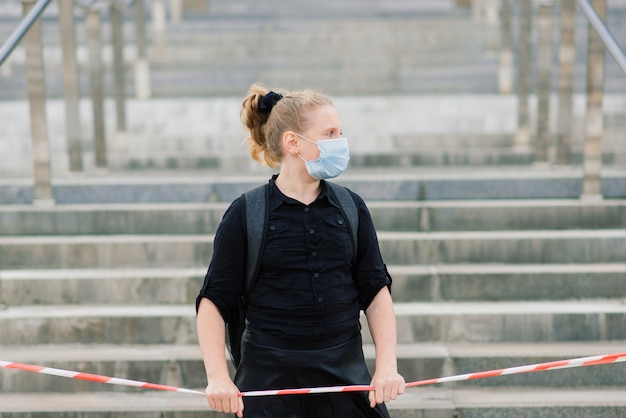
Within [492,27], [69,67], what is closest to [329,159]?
[69,67]

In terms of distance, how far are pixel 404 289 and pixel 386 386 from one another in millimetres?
2075

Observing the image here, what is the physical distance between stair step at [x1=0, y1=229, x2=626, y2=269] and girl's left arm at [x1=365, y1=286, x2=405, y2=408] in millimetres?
2133

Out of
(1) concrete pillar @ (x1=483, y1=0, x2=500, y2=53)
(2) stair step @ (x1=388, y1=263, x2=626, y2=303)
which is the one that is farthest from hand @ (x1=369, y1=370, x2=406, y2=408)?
(1) concrete pillar @ (x1=483, y1=0, x2=500, y2=53)

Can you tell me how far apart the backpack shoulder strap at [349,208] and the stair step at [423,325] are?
167 centimetres

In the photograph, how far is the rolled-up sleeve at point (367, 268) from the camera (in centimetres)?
292

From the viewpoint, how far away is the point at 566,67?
5.86 meters

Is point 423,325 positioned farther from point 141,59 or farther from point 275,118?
point 141,59

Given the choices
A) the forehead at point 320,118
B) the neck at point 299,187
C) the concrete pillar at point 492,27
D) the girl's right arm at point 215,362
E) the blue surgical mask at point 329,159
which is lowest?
the girl's right arm at point 215,362

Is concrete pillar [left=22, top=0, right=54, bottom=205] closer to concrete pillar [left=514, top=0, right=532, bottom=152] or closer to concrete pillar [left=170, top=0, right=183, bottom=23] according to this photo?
concrete pillar [left=514, top=0, right=532, bottom=152]

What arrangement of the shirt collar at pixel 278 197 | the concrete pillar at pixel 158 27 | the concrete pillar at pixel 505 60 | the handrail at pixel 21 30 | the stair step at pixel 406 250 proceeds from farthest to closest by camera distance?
the concrete pillar at pixel 158 27 < the concrete pillar at pixel 505 60 < the stair step at pixel 406 250 < the handrail at pixel 21 30 < the shirt collar at pixel 278 197

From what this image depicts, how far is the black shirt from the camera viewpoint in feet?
9.29

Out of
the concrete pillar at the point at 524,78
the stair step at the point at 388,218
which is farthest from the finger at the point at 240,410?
the concrete pillar at the point at 524,78

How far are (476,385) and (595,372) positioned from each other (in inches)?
21.1

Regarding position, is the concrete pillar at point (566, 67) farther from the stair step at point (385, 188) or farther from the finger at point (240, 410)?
the finger at point (240, 410)
